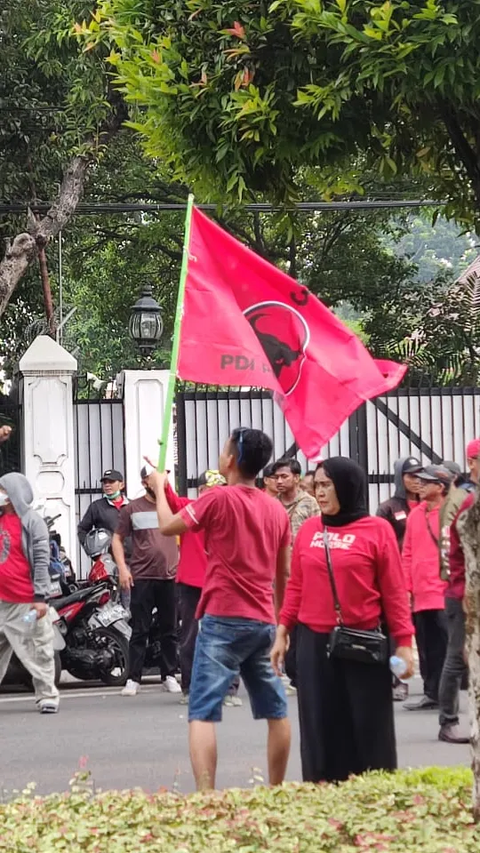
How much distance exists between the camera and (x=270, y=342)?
6430 millimetres

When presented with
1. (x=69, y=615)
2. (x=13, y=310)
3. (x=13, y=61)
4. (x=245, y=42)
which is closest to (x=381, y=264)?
(x=13, y=310)

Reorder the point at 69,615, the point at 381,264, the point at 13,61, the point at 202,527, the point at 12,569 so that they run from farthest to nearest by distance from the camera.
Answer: the point at 381,264 < the point at 13,61 < the point at 69,615 < the point at 12,569 < the point at 202,527

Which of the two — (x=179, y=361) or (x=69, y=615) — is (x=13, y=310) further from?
(x=179, y=361)

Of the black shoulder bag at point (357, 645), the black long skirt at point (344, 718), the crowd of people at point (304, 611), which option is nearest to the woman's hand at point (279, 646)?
the crowd of people at point (304, 611)

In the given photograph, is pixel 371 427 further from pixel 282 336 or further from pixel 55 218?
pixel 282 336

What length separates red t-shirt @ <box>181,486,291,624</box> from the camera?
682 centimetres

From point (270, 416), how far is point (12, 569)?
7.76m

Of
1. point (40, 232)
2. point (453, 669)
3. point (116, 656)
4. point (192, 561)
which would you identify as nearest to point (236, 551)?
point (453, 669)

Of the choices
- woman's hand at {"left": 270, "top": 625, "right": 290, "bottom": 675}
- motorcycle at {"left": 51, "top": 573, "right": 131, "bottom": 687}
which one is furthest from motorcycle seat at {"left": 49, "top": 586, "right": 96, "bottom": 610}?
woman's hand at {"left": 270, "top": 625, "right": 290, "bottom": 675}

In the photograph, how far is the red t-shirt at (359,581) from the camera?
639cm

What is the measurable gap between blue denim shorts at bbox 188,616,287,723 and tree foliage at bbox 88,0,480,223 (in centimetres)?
206

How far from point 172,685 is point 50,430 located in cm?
543

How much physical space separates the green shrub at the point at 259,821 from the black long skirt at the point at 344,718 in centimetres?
16

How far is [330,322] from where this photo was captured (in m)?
6.49
